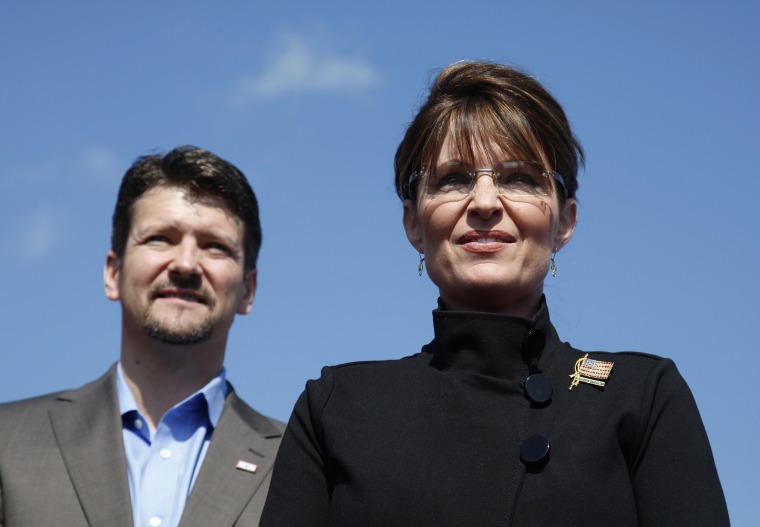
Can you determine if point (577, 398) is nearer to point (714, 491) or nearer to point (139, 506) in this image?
point (714, 491)

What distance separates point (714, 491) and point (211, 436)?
4.19 metres

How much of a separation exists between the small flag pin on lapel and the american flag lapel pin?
11.0 ft

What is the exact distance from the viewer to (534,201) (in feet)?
12.1

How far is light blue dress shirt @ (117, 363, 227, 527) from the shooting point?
6184mm

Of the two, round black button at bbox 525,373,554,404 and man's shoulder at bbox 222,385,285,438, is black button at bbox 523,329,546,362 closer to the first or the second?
round black button at bbox 525,373,554,404

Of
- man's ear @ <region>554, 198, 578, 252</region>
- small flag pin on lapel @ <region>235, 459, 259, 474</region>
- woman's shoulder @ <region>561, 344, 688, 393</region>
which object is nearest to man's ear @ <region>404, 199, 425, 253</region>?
man's ear @ <region>554, 198, 578, 252</region>

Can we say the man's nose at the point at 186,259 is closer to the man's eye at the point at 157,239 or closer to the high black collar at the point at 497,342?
the man's eye at the point at 157,239

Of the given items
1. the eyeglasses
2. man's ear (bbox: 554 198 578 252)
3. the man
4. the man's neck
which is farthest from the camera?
the man's neck

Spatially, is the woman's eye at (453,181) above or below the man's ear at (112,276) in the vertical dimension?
below

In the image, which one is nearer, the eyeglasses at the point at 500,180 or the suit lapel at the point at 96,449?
the eyeglasses at the point at 500,180

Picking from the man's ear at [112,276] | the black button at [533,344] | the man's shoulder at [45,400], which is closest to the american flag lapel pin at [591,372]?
the black button at [533,344]

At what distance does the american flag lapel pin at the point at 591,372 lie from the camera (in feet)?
11.5

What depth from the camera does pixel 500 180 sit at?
374cm

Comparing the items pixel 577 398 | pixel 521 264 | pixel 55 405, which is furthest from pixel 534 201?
pixel 55 405
